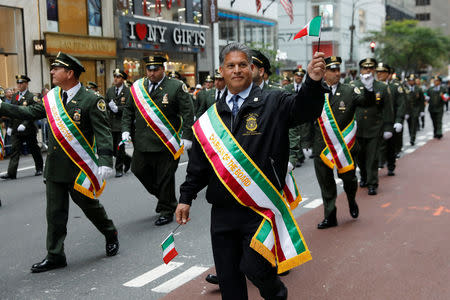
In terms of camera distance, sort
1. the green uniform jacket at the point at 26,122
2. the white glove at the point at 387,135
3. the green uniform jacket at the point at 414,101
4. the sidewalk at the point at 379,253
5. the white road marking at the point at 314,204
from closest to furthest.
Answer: the sidewalk at the point at 379,253 → the white road marking at the point at 314,204 → the white glove at the point at 387,135 → the green uniform jacket at the point at 26,122 → the green uniform jacket at the point at 414,101

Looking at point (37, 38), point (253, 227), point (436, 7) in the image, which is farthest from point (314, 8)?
point (436, 7)

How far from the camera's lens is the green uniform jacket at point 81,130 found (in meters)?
5.30

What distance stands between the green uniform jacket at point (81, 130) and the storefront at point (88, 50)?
15.9 metres

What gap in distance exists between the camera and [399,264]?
→ 532cm

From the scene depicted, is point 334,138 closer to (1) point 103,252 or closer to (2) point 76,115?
(1) point 103,252

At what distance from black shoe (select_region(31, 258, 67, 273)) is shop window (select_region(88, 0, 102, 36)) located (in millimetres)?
18899

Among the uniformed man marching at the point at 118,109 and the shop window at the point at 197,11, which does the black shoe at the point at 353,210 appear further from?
the shop window at the point at 197,11

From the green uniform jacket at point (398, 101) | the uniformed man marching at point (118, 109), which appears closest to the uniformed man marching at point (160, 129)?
the uniformed man marching at point (118, 109)

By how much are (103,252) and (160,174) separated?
5.03 feet

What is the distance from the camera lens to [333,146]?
674cm

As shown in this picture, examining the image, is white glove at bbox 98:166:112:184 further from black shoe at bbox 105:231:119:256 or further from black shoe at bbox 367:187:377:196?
black shoe at bbox 367:187:377:196

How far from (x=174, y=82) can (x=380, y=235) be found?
9.79 feet

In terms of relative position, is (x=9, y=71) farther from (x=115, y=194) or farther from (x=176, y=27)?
(x=115, y=194)

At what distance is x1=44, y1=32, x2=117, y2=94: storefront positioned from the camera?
20672 mm
